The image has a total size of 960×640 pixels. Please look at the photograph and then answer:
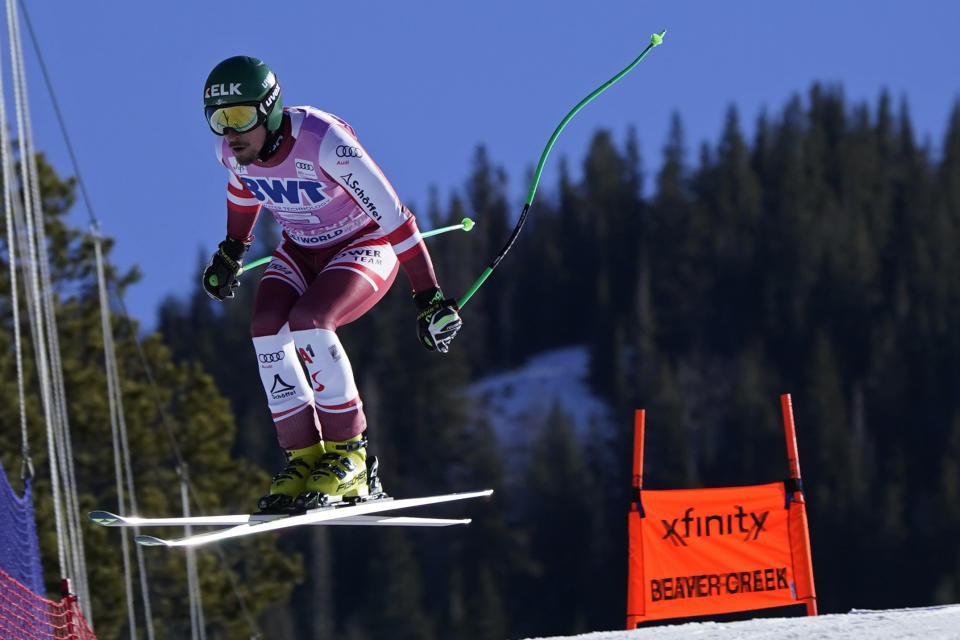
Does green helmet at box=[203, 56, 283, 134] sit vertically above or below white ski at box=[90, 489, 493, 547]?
above

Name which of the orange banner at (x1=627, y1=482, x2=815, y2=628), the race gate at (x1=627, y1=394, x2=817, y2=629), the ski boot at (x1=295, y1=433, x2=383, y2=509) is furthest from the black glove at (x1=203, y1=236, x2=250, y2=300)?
the orange banner at (x1=627, y1=482, x2=815, y2=628)

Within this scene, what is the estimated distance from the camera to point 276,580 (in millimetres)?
33844

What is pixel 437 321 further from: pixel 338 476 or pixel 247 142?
pixel 247 142

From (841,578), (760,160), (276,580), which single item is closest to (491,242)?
(760,160)

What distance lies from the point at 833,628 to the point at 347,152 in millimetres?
2960

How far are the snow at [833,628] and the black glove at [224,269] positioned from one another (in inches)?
94.1

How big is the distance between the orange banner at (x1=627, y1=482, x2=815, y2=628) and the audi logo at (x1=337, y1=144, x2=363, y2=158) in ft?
9.87

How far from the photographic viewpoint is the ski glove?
22.5 ft

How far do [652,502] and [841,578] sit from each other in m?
83.9

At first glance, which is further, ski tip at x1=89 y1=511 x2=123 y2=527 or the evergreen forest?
the evergreen forest

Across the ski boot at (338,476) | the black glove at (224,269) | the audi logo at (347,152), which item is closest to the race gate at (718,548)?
the ski boot at (338,476)

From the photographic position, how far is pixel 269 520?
21.9ft

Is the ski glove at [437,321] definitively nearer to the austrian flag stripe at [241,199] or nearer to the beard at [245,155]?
the beard at [245,155]

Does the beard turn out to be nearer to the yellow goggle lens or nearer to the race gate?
the yellow goggle lens
